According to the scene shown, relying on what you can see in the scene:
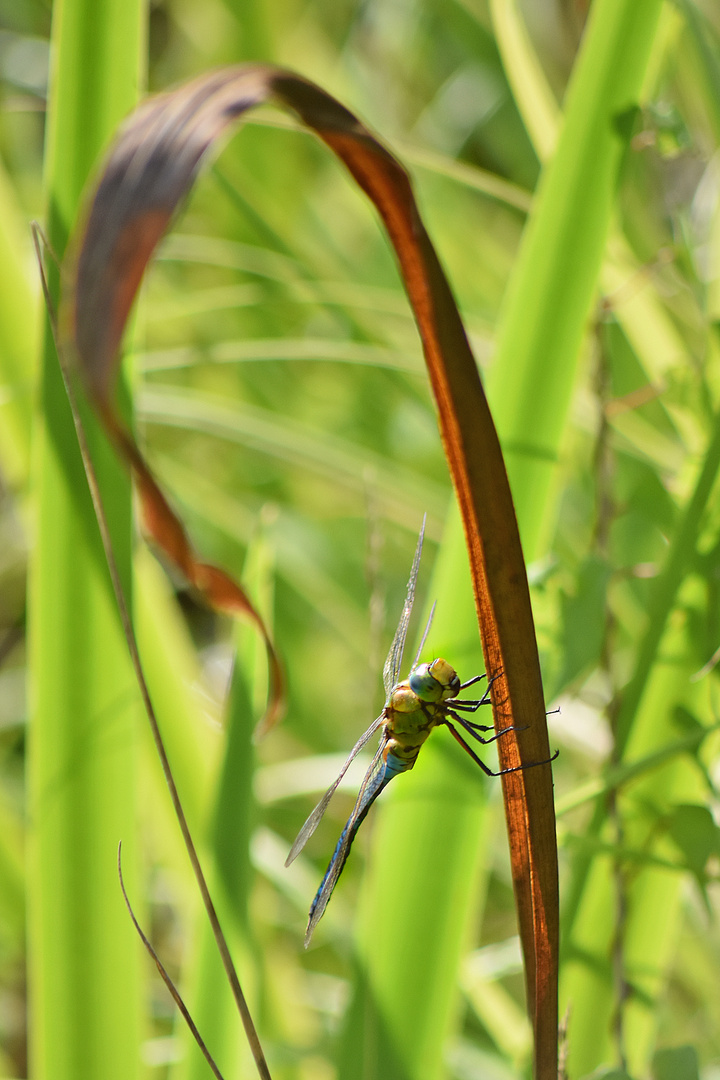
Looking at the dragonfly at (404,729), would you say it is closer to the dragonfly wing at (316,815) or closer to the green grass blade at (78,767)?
the dragonfly wing at (316,815)

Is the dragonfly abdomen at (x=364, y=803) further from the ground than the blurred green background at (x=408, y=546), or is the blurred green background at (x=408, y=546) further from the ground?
the blurred green background at (x=408, y=546)

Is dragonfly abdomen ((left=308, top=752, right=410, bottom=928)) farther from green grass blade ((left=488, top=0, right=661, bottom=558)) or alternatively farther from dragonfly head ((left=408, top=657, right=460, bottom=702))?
green grass blade ((left=488, top=0, right=661, bottom=558))

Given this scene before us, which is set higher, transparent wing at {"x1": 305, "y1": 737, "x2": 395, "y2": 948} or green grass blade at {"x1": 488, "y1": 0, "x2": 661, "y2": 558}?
green grass blade at {"x1": 488, "y1": 0, "x2": 661, "y2": 558}

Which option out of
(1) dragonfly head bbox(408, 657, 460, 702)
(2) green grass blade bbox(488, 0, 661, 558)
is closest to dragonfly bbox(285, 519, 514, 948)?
(1) dragonfly head bbox(408, 657, 460, 702)

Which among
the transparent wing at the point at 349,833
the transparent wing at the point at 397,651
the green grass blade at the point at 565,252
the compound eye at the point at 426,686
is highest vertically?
the green grass blade at the point at 565,252

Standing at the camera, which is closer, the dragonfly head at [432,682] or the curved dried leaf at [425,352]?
the curved dried leaf at [425,352]

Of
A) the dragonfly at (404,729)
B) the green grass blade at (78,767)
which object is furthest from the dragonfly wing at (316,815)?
the green grass blade at (78,767)

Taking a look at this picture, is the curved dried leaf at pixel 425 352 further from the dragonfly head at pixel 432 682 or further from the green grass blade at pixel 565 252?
the green grass blade at pixel 565 252
